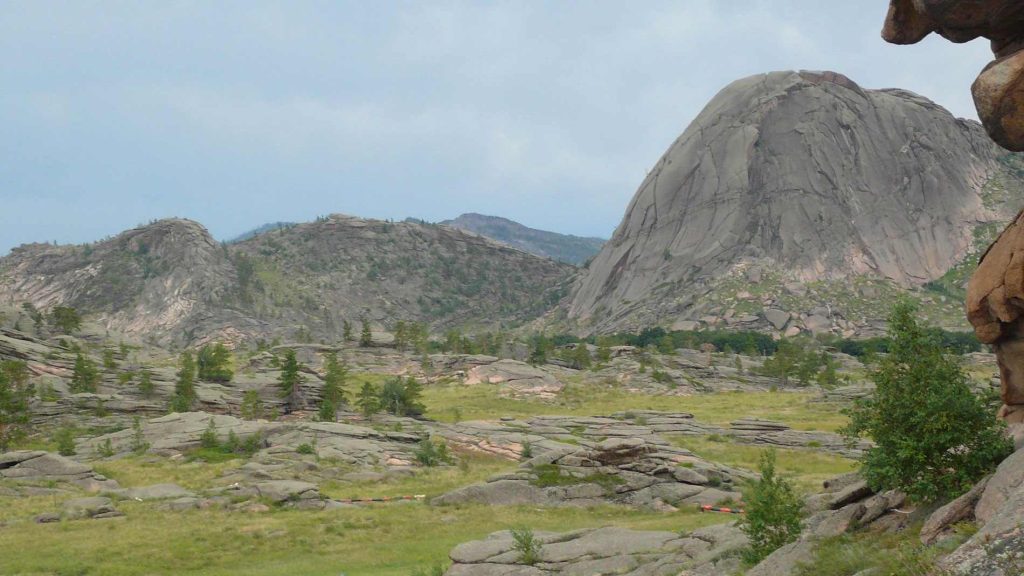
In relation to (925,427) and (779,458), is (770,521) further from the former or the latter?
(779,458)

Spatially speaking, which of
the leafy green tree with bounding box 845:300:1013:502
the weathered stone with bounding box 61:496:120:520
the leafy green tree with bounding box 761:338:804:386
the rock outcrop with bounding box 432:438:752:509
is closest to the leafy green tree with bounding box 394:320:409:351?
the leafy green tree with bounding box 761:338:804:386

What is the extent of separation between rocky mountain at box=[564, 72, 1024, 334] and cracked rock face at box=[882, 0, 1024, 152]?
140m

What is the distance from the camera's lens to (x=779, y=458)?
187ft

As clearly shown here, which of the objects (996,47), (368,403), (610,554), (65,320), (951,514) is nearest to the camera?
(951,514)

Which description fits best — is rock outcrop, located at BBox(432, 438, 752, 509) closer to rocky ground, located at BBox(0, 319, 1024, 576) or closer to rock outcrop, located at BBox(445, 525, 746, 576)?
rocky ground, located at BBox(0, 319, 1024, 576)

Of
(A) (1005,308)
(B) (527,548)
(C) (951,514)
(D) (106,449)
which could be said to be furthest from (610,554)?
(D) (106,449)

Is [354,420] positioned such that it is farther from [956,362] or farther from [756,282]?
[756,282]

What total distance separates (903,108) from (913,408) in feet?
676

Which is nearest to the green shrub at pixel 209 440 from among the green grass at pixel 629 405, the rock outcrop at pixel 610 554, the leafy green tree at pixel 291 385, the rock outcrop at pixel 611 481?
the leafy green tree at pixel 291 385

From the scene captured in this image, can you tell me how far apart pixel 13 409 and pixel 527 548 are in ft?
161

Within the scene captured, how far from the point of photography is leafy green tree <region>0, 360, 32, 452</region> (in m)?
56.0

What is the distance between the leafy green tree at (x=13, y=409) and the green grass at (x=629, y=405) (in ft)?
115

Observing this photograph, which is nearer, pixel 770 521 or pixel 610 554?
pixel 770 521

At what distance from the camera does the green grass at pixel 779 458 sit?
51.3 m
